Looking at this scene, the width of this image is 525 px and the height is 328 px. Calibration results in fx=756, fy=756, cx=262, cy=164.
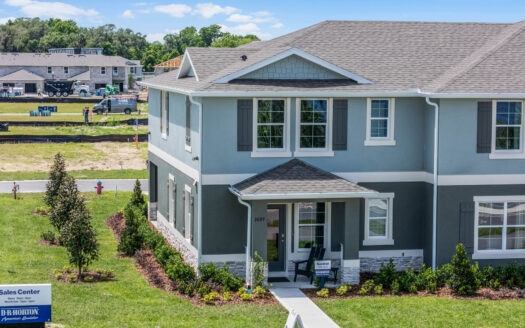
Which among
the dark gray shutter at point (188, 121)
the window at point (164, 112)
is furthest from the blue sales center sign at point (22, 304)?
the window at point (164, 112)

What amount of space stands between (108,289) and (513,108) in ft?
42.5

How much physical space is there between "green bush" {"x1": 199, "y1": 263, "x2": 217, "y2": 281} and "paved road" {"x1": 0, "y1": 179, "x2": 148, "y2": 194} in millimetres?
20206

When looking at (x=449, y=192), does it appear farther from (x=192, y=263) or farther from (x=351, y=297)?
(x=192, y=263)

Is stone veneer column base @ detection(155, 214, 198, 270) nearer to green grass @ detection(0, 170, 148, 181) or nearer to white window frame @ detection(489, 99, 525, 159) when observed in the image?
white window frame @ detection(489, 99, 525, 159)

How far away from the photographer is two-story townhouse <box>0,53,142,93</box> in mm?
120062

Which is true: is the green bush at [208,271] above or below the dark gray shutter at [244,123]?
below

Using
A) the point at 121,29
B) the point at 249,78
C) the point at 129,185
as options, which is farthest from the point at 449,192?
the point at 121,29

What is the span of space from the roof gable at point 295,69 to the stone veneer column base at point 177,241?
5.70 meters

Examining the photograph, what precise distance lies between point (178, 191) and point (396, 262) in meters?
7.74

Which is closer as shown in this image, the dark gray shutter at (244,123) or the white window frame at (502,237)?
the dark gray shutter at (244,123)

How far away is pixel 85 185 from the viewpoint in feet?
139

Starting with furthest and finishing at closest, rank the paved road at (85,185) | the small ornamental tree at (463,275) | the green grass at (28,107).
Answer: the green grass at (28,107), the paved road at (85,185), the small ornamental tree at (463,275)

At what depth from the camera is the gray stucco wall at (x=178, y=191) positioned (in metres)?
23.0

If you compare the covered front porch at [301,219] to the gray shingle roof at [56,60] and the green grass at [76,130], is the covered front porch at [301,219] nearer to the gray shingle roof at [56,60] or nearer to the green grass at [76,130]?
the green grass at [76,130]
